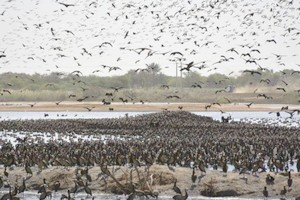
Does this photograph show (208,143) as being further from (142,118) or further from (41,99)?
(41,99)

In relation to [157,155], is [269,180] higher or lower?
lower

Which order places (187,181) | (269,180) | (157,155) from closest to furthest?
(269,180) → (187,181) → (157,155)

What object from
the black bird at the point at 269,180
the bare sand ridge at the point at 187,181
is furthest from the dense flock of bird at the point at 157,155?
the bare sand ridge at the point at 187,181

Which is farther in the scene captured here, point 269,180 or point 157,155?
point 157,155

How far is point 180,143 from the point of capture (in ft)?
110

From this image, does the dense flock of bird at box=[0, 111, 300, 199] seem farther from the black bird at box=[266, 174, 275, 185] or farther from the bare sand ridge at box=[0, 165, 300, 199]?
the bare sand ridge at box=[0, 165, 300, 199]

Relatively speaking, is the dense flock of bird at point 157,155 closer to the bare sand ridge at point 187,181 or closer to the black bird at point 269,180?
the black bird at point 269,180

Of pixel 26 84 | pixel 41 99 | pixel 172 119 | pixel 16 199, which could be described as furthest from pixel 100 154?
pixel 26 84

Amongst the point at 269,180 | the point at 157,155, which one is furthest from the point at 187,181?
the point at 157,155

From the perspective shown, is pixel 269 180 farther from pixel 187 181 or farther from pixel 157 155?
pixel 157 155

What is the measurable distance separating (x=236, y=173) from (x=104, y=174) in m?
4.39

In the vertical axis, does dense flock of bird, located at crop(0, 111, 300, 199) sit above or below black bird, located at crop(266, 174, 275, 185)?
above

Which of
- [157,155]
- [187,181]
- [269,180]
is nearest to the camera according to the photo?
[269,180]

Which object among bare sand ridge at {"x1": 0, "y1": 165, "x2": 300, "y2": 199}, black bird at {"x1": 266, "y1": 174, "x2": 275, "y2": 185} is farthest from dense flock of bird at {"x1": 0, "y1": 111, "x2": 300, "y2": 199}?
bare sand ridge at {"x1": 0, "y1": 165, "x2": 300, "y2": 199}
